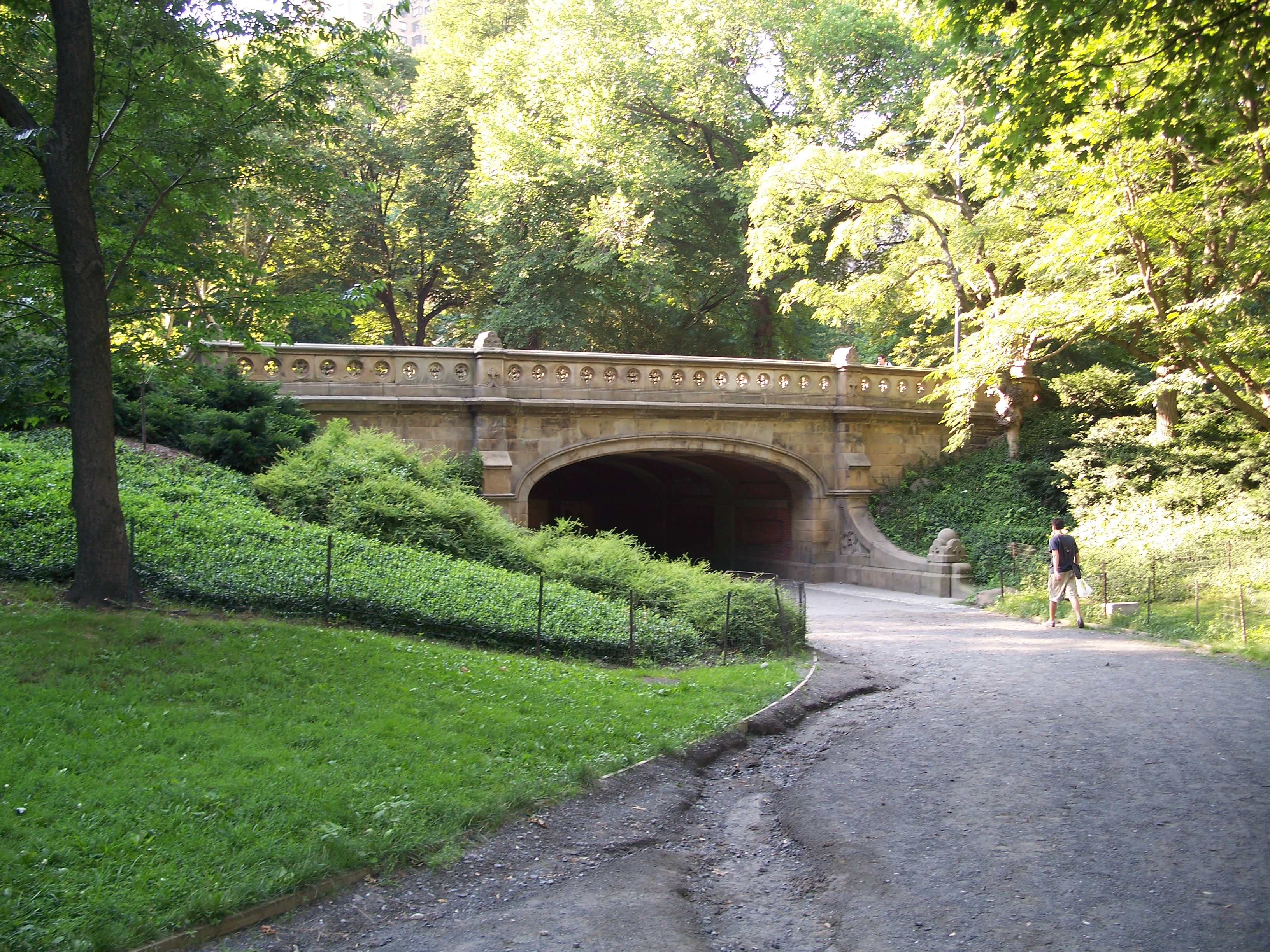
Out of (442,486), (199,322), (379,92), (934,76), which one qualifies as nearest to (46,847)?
(199,322)

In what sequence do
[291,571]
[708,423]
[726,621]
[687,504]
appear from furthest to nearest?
[687,504], [708,423], [726,621], [291,571]

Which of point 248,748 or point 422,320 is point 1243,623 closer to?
point 248,748

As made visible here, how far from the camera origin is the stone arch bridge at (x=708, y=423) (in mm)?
17047

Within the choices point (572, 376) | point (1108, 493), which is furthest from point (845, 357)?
point (572, 376)

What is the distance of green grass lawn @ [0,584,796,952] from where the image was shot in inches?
157

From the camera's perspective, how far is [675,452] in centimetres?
2020

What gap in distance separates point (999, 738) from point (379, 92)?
28.0m

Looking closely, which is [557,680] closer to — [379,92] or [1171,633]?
[1171,633]

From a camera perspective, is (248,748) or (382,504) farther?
(382,504)

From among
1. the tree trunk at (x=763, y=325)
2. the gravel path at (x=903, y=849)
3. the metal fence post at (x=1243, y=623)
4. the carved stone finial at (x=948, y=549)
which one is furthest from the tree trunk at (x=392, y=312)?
the gravel path at (x=903, y=849)

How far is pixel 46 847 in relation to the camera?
4.05 m

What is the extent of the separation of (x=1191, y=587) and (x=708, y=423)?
962 centimetres

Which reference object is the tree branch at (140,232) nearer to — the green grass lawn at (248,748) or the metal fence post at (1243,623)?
the green grass lawn at (248,748)

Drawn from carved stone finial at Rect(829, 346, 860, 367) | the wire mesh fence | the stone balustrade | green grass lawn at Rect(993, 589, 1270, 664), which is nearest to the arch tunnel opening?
the stone balustrade
